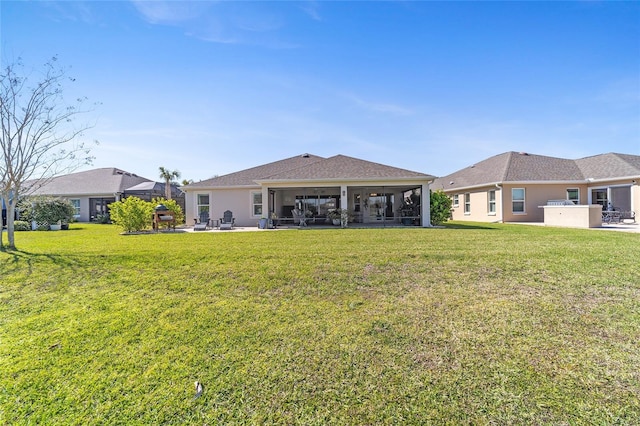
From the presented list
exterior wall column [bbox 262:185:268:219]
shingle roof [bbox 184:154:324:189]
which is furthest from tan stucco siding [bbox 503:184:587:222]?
exterior wall column [bbox 262:185:268:219]

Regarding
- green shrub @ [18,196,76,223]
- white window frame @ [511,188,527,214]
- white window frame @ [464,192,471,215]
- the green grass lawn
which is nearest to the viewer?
the green grass lawn

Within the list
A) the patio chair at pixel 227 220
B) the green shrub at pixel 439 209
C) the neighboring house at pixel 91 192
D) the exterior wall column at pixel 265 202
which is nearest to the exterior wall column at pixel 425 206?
the green shrub at pixel 439 209

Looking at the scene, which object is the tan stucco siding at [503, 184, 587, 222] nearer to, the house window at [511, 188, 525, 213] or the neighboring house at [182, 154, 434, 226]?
the house window at [511, 188, 525, 213]

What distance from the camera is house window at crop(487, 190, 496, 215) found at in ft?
71.1

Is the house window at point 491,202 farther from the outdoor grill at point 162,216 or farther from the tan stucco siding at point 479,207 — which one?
the outdoor grill at point 162,216

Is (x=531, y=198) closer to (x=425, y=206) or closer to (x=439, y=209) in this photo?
(x=439, y=209)

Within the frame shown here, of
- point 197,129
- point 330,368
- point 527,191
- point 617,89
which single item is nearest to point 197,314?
point 330,368

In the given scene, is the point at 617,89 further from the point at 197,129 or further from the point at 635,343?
the point at 197,129

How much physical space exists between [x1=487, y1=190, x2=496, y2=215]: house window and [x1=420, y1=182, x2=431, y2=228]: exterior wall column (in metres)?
8.09

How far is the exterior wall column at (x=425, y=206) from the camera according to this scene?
1650cm

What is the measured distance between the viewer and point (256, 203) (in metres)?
19.6

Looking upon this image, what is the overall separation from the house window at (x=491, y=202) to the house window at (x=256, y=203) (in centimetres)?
1654

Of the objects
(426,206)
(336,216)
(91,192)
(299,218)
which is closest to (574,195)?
(426,206)

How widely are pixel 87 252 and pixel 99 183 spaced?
24463 millimetres
